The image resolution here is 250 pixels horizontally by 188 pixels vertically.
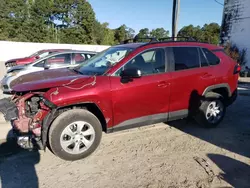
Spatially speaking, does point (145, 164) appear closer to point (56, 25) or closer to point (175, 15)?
point (175, 15)

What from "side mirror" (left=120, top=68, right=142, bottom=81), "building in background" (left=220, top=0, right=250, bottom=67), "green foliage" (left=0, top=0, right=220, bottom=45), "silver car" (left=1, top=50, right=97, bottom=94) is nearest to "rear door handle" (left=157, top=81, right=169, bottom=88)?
"side mirror" (left=120, top=68, right=142, bottom=81)

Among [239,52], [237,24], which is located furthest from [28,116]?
[237,24]

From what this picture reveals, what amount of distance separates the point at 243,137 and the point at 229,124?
76 centimetres

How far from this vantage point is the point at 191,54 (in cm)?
467

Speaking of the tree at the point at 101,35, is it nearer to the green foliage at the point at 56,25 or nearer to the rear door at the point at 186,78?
the green foliage at the point at 56,25

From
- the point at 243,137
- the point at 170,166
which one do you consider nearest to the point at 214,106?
the point at 243,137

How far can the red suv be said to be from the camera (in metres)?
3.41

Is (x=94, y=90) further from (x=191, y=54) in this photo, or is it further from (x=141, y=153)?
(x=191, y=54)

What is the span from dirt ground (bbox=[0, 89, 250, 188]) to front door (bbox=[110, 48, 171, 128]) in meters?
0.51

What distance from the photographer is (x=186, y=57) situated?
4547 millimetres

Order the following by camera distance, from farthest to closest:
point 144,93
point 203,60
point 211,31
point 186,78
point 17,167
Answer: point 211,31
point 203,60
point 186,78
point 144,93
point 17,167

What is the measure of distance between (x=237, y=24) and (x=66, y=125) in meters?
19.4

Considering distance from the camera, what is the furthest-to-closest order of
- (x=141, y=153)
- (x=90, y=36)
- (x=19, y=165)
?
(x=90, y=36) < (x=141, y=153) < (x=19, y=165)

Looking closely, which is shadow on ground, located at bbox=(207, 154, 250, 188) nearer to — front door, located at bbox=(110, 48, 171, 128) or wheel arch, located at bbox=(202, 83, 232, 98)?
front door, located at bbox=(110, 48, 171, 128)
